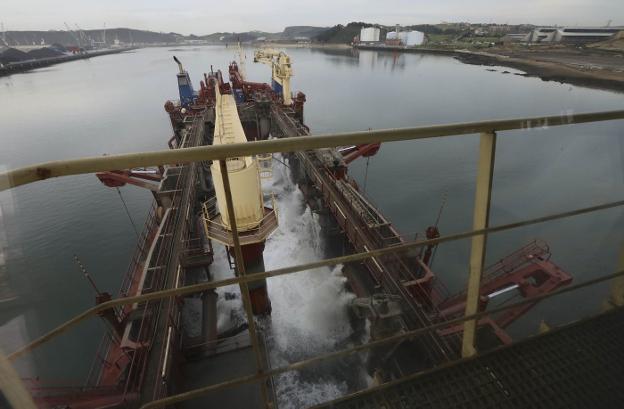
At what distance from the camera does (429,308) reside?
28.2 feet

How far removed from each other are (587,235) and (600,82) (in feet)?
168

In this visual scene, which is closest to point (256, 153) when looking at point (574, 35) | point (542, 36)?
point (574, 35)

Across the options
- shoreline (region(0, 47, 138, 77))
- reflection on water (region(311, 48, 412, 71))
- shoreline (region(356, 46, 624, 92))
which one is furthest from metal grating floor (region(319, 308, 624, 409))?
shoreline (region(0, 47, 138, 77))

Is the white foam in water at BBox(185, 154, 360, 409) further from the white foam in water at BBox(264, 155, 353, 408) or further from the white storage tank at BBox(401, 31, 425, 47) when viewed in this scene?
the white storage tank at BBox(401, 31, 425, 47)

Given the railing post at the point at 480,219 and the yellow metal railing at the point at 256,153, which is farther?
the railing post at the point at 480,219

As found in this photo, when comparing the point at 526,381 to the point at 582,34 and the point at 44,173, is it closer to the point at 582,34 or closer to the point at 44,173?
the point at 44,173

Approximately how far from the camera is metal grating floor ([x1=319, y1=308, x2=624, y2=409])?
2381 mm

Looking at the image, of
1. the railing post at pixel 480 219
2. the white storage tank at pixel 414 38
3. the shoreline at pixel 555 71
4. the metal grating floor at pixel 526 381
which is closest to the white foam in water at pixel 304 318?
the metal grating floor at pixel 526 381

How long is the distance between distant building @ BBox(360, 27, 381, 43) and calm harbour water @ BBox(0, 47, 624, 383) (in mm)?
139496

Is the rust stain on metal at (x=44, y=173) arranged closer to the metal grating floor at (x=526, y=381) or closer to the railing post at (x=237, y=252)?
the railing post at (x=237, y=252)

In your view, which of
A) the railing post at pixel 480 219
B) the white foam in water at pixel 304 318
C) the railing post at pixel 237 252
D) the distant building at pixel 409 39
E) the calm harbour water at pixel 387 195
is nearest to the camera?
the railing post at pixel 237 252

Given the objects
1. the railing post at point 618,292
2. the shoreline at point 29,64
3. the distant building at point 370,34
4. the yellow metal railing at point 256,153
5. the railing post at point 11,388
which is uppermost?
the distant building at point 370,34

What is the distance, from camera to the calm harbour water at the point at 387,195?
1207cm

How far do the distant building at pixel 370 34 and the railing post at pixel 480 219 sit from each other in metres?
183
